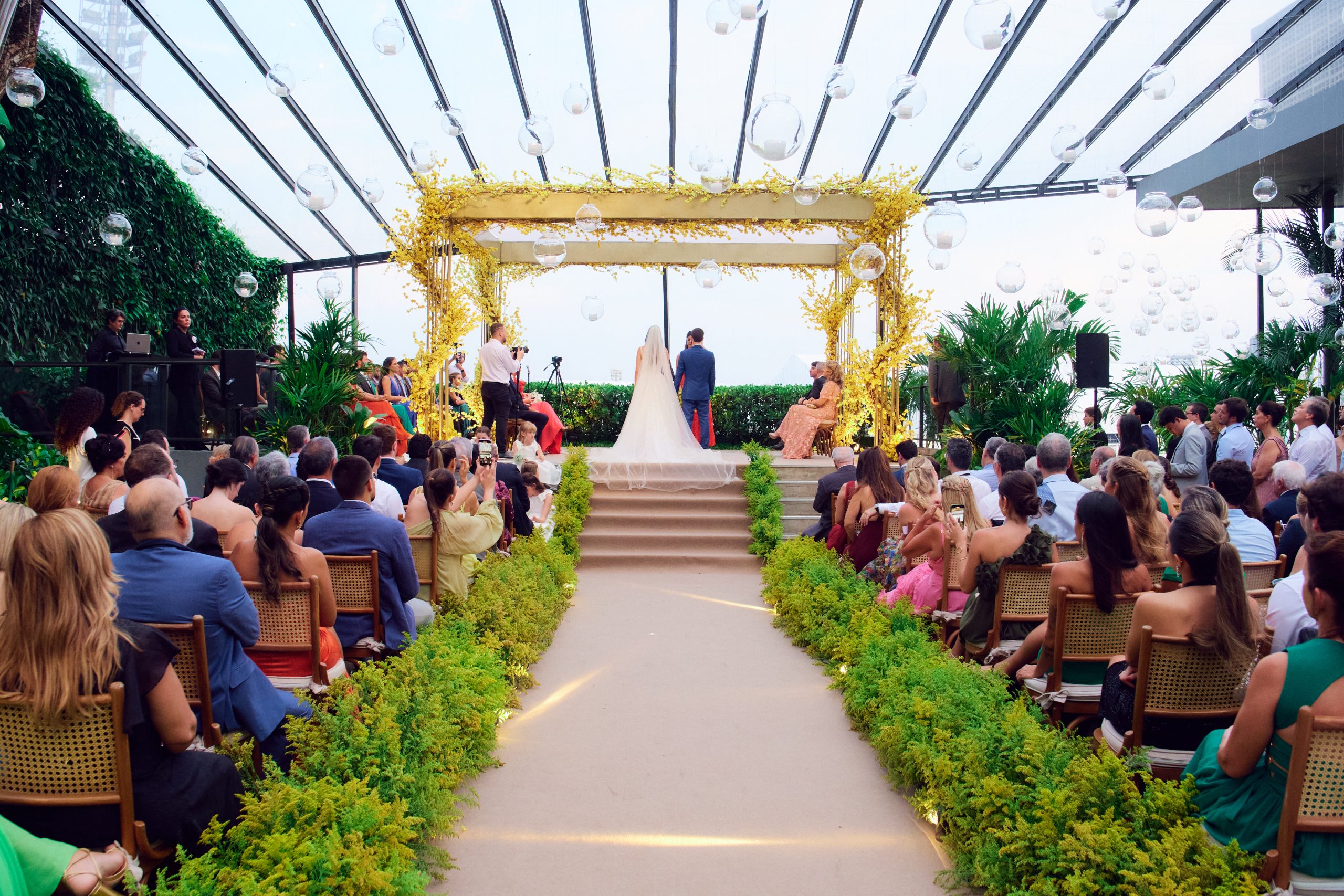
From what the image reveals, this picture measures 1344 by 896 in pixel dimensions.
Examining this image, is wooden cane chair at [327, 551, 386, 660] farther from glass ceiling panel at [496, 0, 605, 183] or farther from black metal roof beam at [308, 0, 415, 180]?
black metal roof beam at [308, 0, 415, 180]

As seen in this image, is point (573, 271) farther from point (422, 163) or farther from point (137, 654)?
point (137, 654)

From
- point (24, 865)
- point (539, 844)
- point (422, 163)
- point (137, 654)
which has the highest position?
point (422, 163)

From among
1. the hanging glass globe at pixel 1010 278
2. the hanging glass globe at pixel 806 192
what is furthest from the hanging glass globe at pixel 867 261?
the hanging glass globe at pixel 1010 278

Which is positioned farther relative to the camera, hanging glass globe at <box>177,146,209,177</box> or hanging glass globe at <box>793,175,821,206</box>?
hanging glass globe at <box>177,146,209,177</box>

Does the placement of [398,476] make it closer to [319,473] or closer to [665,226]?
[319,473]

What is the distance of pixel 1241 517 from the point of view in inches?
169

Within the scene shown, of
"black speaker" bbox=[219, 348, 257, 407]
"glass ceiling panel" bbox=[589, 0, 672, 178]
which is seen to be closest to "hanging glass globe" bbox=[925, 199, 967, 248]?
"glass ceiling panel" bbox=[589, 0, 672, 178]

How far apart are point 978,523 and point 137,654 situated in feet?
13.2

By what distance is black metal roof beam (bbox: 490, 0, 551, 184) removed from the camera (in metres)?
→ 10.8

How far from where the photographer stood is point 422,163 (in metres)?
10.1

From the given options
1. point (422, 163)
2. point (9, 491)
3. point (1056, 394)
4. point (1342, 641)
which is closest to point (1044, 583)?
point (1342, 641)

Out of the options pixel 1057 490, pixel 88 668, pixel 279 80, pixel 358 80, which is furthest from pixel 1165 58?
pixel 88 668

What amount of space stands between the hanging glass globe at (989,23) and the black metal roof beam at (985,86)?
8.28 feet

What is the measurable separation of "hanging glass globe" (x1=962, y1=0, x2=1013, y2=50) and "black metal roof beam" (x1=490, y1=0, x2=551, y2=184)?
Answer: 220 inches
